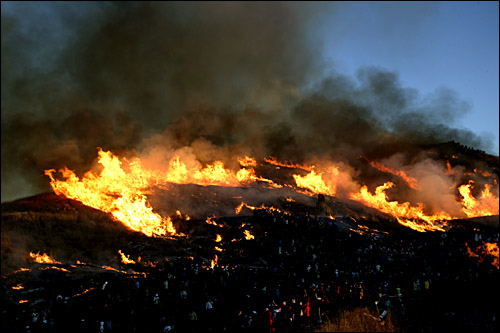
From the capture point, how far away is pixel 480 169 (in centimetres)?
6844

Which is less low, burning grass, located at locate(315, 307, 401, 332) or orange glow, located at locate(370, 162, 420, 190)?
orange glow, located at locate(370, 162, 420, 190)

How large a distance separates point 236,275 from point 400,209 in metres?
37.4

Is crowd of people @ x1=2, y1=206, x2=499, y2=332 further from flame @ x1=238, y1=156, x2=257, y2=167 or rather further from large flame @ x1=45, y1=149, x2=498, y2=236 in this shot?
flame @ x1=238, y1=156, x2=257, y2=167

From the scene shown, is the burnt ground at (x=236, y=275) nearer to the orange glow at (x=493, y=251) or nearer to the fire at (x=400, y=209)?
the orange glow at (x=493, y=251)

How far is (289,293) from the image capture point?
19.6 m

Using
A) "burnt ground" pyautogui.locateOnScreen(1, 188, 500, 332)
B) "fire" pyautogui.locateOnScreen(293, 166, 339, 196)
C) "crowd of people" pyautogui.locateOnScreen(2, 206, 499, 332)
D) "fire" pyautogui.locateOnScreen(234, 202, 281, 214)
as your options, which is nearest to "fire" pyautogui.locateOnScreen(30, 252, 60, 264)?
"burnt ground" pyautogui.locateOnScreen(1, 188, 500, 332)

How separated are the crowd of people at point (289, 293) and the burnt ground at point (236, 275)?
81 millimetres

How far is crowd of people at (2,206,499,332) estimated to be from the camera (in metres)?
15.7

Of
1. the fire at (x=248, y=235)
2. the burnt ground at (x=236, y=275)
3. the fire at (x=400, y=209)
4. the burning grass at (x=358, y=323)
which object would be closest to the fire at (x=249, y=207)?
the burnt ground at (x=236, y=275)

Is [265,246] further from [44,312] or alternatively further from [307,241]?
[44,312]

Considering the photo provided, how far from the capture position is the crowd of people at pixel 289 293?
51.5 ft

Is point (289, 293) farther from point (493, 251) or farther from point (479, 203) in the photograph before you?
point (479, 203)

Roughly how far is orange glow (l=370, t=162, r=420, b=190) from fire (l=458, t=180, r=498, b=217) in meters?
7.10

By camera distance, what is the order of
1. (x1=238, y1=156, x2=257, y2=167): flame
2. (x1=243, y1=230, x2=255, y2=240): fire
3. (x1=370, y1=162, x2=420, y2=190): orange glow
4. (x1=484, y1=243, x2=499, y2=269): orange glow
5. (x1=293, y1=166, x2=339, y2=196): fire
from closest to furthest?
Answer: 1. (x1=484, y1=243, x2=499, y2=269): orange glow
2. (x1=243, y1=230, x2=255, y2=240): fire
3. (x1=293, y1=166, x2=339, y2=196): fire
4. (x1=370, y1=162, x2=420, y2=190): orange glow
5. (x1=238, y1=156, x2=257, y2=167): flame
